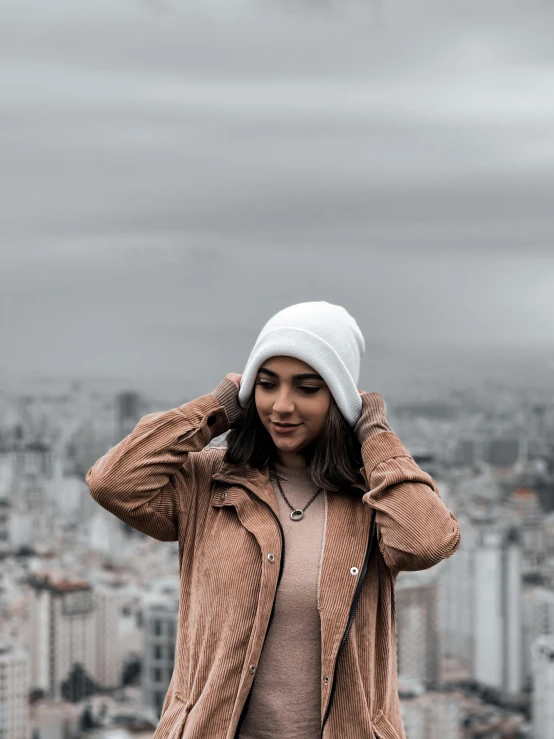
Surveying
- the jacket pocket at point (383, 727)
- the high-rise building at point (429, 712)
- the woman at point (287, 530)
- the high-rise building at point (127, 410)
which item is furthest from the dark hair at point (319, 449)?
the high-rise building at point (127, 410)

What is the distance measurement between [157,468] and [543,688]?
15.9 m

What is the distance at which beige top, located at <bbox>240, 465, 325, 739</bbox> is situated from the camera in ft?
3.38

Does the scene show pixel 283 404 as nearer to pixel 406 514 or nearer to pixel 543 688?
pixel 406 514

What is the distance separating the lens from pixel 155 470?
3.54 ft

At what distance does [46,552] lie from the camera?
21719mm

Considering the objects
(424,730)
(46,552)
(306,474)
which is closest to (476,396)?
(424,730)

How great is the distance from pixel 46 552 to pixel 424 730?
8551 mm

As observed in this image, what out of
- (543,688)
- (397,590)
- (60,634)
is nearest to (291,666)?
(543,688)

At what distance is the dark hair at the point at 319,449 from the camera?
109cm

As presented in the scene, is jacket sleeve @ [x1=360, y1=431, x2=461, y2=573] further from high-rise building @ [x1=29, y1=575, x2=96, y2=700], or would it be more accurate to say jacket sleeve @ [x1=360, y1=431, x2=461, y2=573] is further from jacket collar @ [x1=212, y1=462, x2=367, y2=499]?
high-rise building @ [x1=29, y1=575, x2=96, y2=700]

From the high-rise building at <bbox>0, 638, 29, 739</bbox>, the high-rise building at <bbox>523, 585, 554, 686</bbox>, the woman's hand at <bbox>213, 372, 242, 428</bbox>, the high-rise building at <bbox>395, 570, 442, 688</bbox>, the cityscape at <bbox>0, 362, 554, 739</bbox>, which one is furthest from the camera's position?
the high-rise building at <bbox>523, 585, 554, 686</bbox>

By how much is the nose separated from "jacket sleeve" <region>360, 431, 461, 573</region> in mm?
89

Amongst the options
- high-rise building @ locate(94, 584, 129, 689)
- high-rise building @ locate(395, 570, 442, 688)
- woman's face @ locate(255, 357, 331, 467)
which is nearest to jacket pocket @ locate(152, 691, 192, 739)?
woman's face @ locate(255, 357, 331, 467)

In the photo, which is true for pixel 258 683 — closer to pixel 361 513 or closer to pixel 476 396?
pixel 361 513
